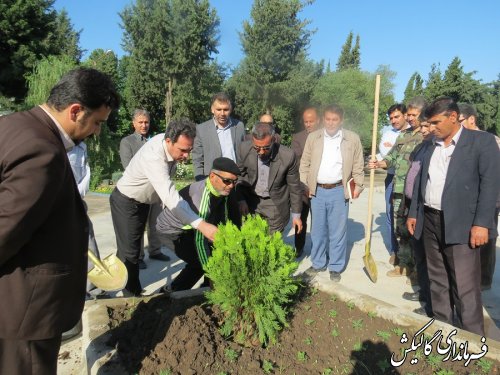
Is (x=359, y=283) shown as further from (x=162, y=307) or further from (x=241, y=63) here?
(x=241, y=63)

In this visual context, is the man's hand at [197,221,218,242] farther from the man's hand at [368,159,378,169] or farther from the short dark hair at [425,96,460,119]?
the man's hand at [368,159,378,169]

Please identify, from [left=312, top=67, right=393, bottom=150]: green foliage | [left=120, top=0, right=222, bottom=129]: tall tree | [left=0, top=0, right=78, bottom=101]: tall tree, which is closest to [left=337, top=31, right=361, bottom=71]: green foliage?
[left=312, top=67, right=393, bottom=150]: green foliage

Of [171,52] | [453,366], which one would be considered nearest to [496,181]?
[453,366]

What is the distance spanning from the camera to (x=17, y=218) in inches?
55.8

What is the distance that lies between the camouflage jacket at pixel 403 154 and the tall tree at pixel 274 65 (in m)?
24.8

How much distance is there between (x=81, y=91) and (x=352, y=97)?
3073cm

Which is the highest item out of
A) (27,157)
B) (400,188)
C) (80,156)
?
(27,157)

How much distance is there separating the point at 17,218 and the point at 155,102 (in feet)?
94.7

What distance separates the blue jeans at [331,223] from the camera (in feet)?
15.0

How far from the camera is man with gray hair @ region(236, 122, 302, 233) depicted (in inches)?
170

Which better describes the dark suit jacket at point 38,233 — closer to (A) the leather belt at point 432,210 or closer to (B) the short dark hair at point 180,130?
(B) the short dark hair at point 180,130

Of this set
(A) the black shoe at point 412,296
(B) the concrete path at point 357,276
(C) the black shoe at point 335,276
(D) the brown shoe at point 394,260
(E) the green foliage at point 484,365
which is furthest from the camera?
(D) the brown shoe at point 394,260

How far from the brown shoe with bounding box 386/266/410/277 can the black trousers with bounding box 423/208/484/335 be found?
1486 mm

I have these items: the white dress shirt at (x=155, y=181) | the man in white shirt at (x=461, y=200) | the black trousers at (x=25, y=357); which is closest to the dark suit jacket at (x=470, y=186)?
the man in white shirt at (x=461, y=200)
